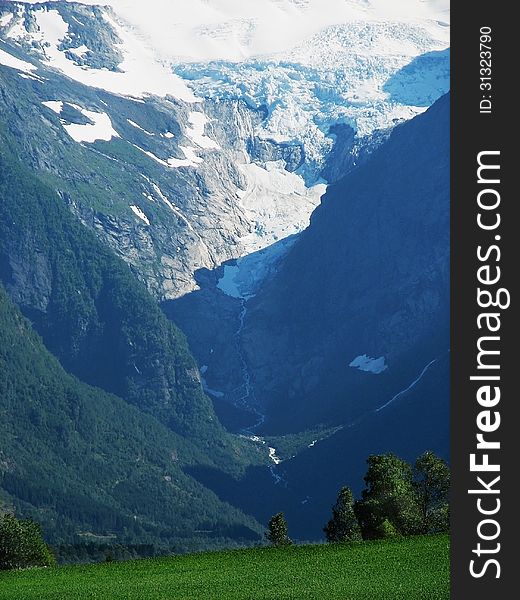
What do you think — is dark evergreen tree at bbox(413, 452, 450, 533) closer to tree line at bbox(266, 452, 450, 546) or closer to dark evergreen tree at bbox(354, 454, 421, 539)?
tree line at bbox(266, 452, 450, 546)

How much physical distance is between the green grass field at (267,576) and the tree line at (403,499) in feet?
93.9

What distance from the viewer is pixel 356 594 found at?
6919cm

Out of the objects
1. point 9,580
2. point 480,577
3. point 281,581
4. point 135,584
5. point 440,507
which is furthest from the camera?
point 440,507

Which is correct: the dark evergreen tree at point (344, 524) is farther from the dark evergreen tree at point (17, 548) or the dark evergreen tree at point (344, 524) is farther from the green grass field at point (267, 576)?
the green grass field at point (267, 576)

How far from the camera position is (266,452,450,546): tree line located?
434ft

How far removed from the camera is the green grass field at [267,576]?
72.6 m

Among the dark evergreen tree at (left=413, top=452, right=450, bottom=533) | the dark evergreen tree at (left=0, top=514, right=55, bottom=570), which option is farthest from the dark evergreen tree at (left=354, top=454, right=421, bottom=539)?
the dark evergreen tree at (left=0, top=514, right=55, bottom=570)

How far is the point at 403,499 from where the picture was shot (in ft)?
438

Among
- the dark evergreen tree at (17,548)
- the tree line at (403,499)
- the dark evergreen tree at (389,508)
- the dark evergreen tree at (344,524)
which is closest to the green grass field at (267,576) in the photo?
the tree line at (403,499)

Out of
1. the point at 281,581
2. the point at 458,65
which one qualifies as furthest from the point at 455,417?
the point at 281,581

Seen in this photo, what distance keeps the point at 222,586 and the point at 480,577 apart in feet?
168

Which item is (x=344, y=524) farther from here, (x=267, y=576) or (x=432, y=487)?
(x=267, y=576)

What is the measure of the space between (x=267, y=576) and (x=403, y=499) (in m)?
50.9

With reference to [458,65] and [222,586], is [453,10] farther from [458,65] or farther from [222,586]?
[222,586]
